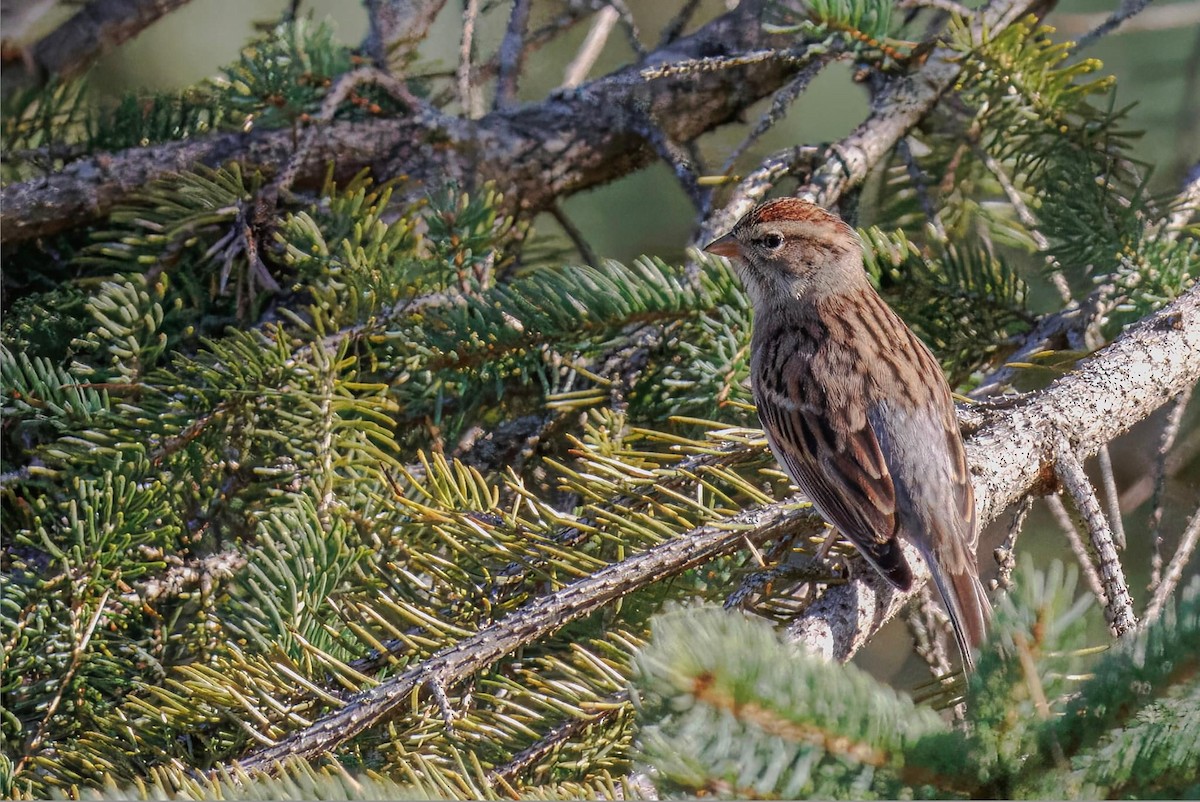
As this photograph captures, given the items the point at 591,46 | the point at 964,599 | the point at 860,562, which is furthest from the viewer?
the point at 591,46

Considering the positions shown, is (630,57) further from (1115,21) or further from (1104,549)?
(1104,549)

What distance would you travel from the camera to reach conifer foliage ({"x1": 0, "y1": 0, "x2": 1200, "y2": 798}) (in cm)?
67

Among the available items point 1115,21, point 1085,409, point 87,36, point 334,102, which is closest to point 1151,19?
point 1115,21

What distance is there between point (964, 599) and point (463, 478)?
2.49 ft

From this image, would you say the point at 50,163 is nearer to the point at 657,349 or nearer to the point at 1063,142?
the point at 657,349

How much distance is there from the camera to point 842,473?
1.66 metres

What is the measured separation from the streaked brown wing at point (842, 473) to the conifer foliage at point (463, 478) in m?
0.06

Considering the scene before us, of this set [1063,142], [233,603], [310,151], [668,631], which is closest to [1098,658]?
[668,631]

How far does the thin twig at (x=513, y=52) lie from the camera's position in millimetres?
2379

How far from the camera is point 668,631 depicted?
67 centimetres

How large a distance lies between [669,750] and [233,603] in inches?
35.6

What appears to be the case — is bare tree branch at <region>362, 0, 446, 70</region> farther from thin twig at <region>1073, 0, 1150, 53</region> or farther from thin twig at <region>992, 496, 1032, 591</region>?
thin twig at <region>992, 496, 1032, 591</region>

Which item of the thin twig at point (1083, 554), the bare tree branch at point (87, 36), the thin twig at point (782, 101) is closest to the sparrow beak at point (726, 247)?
the thin twig at point (782, 101)

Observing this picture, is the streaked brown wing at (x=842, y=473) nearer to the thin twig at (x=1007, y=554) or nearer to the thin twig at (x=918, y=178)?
the thin twig at (x=1007, y=554)
